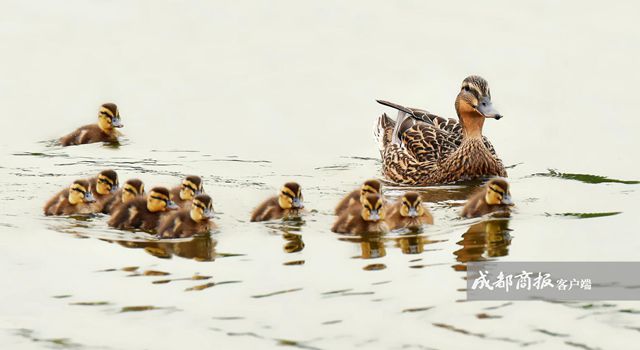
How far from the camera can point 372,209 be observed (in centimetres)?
719

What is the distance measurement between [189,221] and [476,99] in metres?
2.57

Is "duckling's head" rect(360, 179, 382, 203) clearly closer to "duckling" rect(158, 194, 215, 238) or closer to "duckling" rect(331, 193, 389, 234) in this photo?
"duckling" rect(331, 193, 389, 234)

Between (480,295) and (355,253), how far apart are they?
951 mm

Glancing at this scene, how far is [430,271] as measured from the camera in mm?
6516

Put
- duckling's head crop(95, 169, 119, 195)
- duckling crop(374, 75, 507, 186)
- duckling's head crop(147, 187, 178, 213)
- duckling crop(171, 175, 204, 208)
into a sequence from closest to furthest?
duckling's head crop(147, 187, 178, 213)
duckling crop(171, 175, 204, 208)
duckling's head crop(95, 169, 119, 195)
duckling crop(374, 75, 507, 186)

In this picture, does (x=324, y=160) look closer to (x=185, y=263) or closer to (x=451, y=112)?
(x=451, y=112)

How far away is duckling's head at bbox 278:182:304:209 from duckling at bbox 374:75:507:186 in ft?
5.43

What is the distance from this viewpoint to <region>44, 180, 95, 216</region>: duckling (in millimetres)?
7688

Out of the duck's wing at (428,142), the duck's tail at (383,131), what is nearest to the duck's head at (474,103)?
the duck's wing at (428,142)

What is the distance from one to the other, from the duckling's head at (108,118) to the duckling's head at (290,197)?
2934 millimetres

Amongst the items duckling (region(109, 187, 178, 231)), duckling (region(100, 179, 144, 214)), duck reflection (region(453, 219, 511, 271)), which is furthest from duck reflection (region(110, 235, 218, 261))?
duck reflection (region(453, 219, 511, 271))

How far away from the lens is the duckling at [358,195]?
7.63 meters

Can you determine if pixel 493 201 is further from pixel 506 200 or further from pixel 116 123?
pixel 116 123

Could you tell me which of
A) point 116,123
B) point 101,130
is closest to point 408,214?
point 116,123
